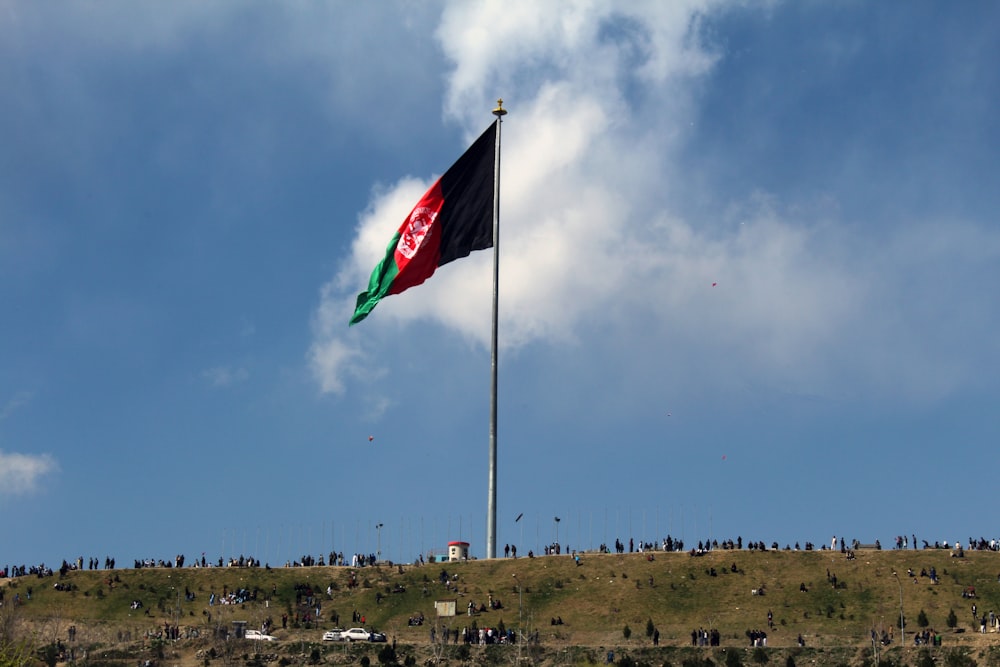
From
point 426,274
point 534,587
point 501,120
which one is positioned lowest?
point 534,587

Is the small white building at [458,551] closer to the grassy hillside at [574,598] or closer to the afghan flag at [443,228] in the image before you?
the grassy hillside at [574,598]

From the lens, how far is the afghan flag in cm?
9069

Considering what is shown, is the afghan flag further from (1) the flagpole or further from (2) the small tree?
(2) the small tree

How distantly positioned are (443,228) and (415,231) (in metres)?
2.61

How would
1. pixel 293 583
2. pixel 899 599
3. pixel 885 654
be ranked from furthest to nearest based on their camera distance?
pixel 293 583 → pixel 899 599 → pixel 885 654

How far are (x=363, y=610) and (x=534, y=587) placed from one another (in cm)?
1303

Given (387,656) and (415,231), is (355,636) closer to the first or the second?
(387,656)

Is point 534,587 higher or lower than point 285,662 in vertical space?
higher

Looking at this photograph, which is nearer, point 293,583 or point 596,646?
point 596,646

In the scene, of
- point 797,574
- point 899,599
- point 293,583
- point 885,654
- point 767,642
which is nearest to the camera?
point 885,654

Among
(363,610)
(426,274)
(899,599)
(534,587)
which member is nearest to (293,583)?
(363,610)

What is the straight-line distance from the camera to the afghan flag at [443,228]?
90688 millimetres

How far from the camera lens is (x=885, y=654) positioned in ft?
252

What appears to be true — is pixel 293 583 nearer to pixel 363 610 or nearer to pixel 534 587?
pixel 363 610
